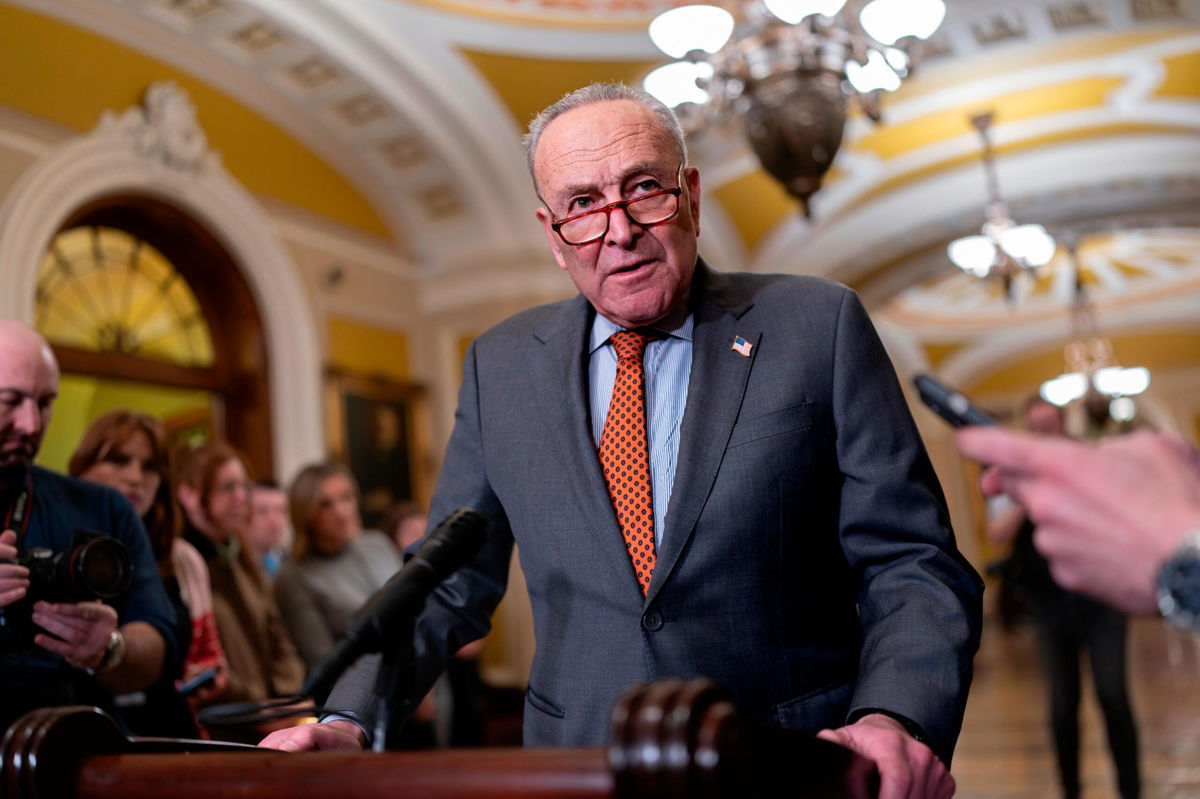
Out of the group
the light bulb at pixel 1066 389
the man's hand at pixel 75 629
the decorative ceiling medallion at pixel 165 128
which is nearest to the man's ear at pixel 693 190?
the man's hand at pixel 75 629

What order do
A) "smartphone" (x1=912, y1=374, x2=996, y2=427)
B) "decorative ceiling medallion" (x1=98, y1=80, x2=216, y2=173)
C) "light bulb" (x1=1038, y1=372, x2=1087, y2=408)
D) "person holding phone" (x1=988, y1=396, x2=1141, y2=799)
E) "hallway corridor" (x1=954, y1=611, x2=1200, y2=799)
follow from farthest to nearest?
"light bulb" (x1=1038, y1=372, x2=1087, y2=408)
"decorative ceiling medallion" (x1=98, y1=80, x2=216, y2=173)
"hallway corridor" (x1=954, y1=611, x2=1200, y2=799)
"person holding phone" (x1=988, y1=396, x2=1141, y2=799)
"smartphone" (x1=912, y1=374, x2=996, y2=427)

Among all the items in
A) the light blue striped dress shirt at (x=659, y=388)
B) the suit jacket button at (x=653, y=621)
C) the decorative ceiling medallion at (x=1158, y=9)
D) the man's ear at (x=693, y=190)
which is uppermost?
the decorative ceiling medallion at (x=1158, y=9)

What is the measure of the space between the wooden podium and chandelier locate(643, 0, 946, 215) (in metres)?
3.43

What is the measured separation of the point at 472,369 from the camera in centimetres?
171

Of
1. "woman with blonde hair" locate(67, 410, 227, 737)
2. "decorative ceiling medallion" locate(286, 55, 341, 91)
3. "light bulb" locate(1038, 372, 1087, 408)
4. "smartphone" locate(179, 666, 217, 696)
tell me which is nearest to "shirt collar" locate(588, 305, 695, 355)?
"smartphone" locate(179, 666, 217, 696)

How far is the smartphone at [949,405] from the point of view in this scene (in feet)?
2.99

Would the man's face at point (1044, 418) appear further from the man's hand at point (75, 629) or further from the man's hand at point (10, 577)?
the man's hand at point (10, 577)

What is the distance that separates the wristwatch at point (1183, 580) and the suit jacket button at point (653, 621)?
0.67m

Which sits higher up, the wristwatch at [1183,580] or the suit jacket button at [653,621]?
the wristwatch at [1183,580]

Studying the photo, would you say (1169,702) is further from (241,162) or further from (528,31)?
(241,162)

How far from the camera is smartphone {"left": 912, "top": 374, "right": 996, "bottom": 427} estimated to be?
911 millimetres

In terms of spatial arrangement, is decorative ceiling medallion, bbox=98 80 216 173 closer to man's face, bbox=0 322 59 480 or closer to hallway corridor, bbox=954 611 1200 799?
man's face, bbox=0 322 59 480

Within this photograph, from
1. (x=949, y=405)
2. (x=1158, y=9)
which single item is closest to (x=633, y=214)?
(x=949, y=405)

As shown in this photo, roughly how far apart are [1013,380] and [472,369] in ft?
60.5
